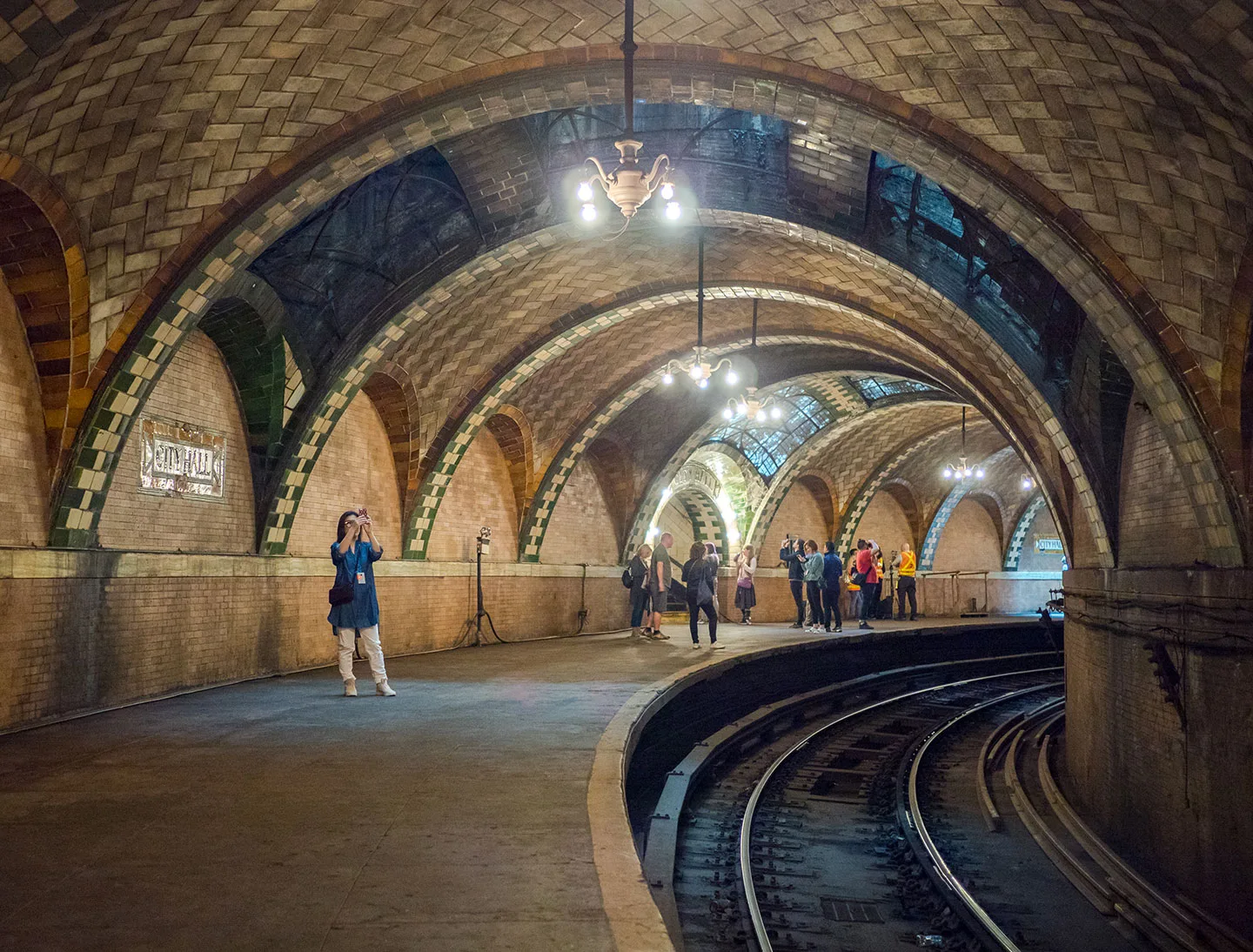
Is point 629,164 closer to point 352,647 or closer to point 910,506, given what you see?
point 352,647

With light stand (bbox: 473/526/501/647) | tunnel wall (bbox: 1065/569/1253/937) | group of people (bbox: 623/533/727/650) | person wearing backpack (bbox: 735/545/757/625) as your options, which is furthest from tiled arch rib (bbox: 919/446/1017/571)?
tunnel wall (bbox: 1065/569/1253/937)

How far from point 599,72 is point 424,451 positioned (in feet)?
24.6

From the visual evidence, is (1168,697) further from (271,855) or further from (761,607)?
(761,607)

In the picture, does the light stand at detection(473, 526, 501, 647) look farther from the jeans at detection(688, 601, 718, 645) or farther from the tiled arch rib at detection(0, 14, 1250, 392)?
the tiled arch rib at detection(0, 14, 1250, 392)

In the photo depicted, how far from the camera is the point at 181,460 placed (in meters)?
9.90

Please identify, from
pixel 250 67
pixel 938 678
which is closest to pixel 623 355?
pixel 938 678

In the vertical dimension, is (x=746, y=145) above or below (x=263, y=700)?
above

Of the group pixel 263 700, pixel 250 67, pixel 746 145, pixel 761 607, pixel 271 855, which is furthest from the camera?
pixel 761 607

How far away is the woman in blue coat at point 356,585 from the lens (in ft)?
28.1

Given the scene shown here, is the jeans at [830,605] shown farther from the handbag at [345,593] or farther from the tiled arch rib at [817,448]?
the handbag at [345,593]

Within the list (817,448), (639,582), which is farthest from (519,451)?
(817,448)

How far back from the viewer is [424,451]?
1407 cm

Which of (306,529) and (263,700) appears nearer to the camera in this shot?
(263,700)

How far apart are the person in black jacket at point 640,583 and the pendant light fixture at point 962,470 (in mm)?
8413
